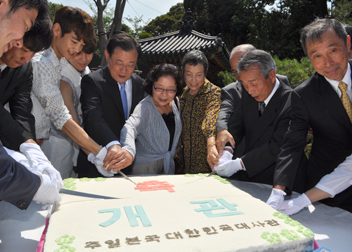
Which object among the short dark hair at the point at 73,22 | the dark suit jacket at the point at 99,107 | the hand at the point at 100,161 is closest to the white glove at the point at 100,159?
the hand at the point at 100,161

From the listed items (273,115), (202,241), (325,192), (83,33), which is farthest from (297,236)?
(83,33)

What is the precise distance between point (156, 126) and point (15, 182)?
54.7 inches

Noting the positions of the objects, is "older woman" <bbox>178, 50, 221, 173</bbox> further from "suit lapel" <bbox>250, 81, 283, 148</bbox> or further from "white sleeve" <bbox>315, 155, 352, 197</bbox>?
"white sleeve" <bbox>315, 155, 352, 197</bbox>

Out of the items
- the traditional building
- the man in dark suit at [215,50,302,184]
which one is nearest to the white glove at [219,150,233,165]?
the man in dark suit at [215,50,302,184]

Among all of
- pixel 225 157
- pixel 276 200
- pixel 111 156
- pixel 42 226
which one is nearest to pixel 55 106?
pixel 111 156

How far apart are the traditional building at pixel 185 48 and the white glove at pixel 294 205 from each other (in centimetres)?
669

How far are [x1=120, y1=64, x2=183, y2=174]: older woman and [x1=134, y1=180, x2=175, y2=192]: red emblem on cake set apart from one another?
0.53 meters

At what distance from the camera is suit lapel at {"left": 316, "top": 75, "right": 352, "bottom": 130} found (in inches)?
70.0

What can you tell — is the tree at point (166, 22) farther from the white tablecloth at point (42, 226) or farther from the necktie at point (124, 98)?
the white tablecloth at point (42, 226)

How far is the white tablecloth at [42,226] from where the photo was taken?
1.26 meters

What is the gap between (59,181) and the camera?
1.54 meters

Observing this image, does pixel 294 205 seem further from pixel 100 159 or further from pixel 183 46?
pixel 183 46

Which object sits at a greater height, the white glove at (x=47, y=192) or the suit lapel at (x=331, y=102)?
the suit lapel at (x=331, y=102)

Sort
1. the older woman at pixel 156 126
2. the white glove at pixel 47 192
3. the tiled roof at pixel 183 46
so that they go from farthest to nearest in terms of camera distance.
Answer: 1. the tiled roof at pixel 183 46
2. the older woman at pixel 156 126
3. the white glove at pixel 47 192
